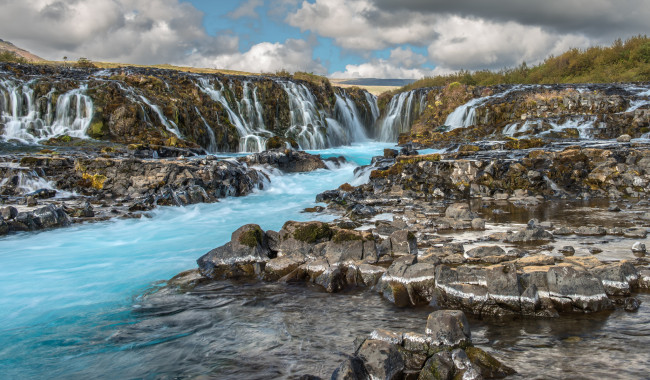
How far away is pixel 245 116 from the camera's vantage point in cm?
3244

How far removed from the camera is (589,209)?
38.9 ft

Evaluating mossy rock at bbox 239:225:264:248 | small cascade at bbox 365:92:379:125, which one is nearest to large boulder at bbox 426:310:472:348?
mossy rock at bbox 239:225:264:248

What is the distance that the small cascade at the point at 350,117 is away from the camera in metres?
39.3

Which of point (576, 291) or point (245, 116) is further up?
point (245, 116)

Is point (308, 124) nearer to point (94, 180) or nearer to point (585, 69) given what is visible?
point (94, 180)

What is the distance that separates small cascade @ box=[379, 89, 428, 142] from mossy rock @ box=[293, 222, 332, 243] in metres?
31.5

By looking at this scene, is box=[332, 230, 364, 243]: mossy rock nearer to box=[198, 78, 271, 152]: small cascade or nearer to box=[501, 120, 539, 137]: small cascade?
box=[501, 120, 539, 137]: small cascade

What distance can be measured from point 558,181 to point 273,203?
1037 cm

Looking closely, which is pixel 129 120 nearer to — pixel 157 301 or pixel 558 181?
pixel 157 301

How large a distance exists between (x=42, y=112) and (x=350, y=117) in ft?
81.1

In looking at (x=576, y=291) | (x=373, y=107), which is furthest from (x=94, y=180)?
(x=373, y=107)

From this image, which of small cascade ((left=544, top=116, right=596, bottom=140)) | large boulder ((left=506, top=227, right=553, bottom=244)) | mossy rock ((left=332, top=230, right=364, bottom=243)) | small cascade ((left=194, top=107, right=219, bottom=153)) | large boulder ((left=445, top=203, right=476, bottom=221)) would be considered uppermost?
small cascade ((left=194, top=107, right=219, bottom=153))

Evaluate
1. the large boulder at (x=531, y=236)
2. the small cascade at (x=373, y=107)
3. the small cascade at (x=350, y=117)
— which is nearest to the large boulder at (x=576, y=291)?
the large boulder at (x=531, y=236)

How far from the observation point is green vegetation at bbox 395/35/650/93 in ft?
117
